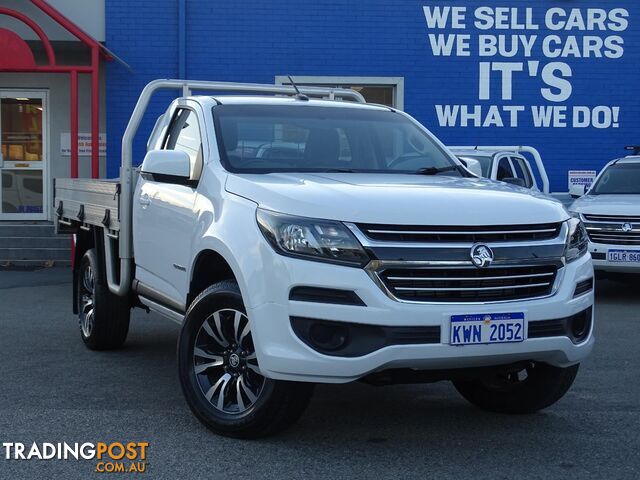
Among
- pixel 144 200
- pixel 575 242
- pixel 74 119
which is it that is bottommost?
pixel 575 242

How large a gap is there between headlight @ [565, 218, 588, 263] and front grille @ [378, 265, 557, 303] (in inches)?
10.3

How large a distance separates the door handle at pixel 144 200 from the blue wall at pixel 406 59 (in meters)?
11.1

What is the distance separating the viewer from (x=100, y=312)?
7.64m

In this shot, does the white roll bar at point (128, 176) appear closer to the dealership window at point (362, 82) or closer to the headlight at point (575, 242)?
the headlight at point (575, 242)

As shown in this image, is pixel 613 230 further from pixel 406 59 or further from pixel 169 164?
pixel 406 59

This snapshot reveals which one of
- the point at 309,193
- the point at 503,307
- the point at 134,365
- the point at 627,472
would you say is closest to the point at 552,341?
the point at 503,307

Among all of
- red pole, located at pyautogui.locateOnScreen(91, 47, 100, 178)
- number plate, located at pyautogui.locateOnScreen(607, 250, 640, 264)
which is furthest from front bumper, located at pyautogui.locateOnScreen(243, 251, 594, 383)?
red pole, located at pyautogui.locateOnScreen(91, 47, 100, 178)

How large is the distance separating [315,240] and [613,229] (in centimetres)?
748

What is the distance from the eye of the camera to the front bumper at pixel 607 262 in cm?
1120

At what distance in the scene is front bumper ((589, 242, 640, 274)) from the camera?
11.2 m

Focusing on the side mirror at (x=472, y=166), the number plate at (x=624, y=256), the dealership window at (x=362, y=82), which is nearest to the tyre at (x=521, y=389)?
the side mirror at (x=472, y=166)

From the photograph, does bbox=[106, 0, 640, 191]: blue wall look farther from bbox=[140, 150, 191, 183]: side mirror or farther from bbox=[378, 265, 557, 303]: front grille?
bbox=[378, 265, 557, 303]: front grille

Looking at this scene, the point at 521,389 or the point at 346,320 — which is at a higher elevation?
the point at 346,320

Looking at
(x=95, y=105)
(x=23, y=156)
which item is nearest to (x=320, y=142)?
(x=95, y=105)
